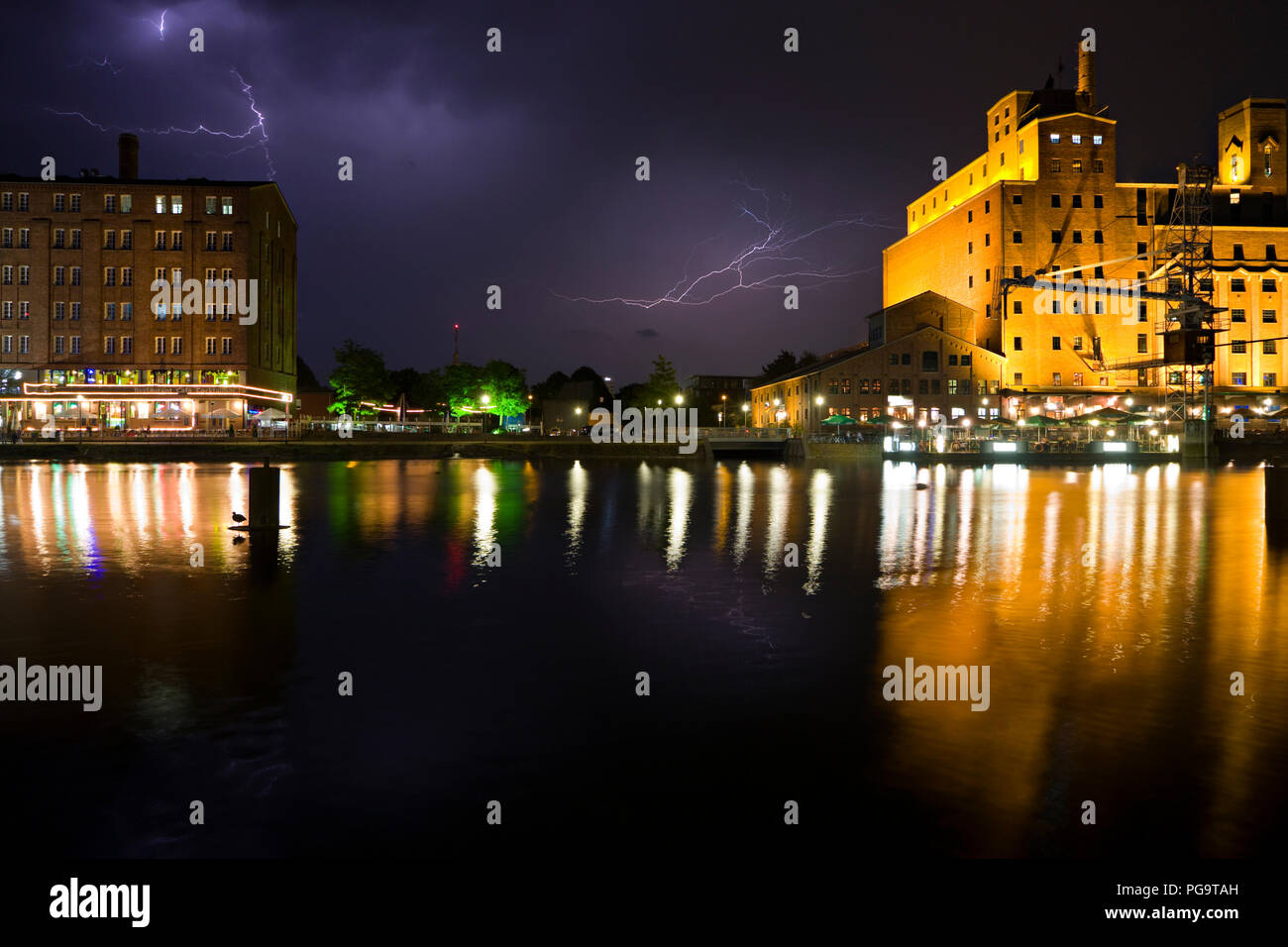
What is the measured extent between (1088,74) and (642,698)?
110 meters

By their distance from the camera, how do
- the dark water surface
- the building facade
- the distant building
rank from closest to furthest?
1. the dark water surface
2. the building facade
3. the distant building

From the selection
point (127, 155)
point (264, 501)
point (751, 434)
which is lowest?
point (264, 501)

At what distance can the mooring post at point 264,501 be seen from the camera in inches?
755

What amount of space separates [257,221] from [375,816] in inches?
3573

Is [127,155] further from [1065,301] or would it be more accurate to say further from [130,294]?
[1065,301]

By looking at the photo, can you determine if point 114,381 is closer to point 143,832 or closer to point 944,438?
point 944,438

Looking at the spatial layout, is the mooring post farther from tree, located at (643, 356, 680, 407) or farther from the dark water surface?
tree, located at (643, 356, 680, 407)

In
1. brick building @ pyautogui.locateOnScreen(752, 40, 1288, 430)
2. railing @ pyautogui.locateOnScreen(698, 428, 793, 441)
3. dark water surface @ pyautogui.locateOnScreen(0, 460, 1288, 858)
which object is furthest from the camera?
brick building @ pyautogui.locateOnScreen(752, 40, 1288, 430)

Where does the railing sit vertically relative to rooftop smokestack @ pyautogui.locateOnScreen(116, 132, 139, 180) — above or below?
below

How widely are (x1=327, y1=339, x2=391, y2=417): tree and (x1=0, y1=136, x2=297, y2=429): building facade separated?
61.1 ft

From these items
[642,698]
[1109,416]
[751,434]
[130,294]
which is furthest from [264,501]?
[130,294]

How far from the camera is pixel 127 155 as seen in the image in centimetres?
8694

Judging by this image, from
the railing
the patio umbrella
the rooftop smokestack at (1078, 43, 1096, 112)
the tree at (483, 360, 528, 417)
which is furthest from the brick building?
the tree at (483, 360, 528, 417)

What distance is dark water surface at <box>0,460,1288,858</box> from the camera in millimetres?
5152
